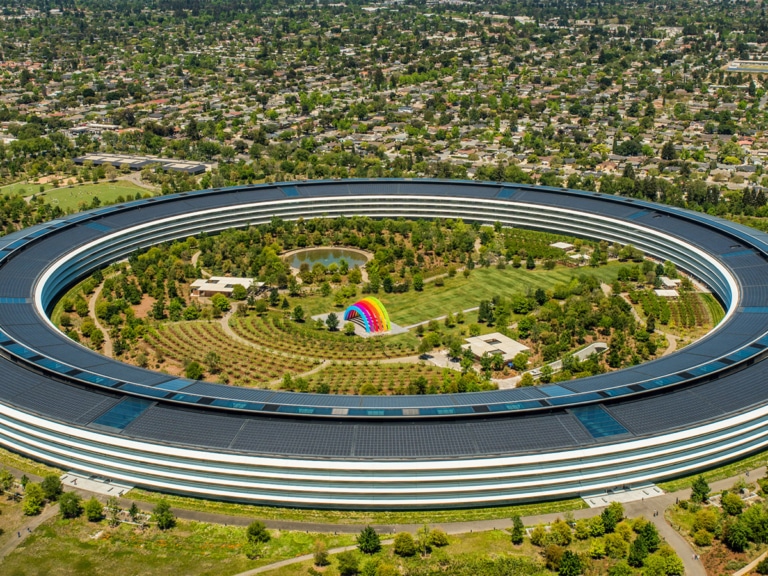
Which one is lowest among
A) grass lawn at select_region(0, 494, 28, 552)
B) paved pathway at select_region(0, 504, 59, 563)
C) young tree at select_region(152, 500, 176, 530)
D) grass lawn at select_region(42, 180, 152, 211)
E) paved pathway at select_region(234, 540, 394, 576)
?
grass lawn at select_region(42, 180, 152, 211)

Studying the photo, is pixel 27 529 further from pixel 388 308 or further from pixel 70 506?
pixel 388 308

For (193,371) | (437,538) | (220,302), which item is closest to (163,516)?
(437,538)

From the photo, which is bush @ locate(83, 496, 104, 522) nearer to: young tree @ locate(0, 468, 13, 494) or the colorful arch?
young tree @ locate(0, 468, 13, 494)

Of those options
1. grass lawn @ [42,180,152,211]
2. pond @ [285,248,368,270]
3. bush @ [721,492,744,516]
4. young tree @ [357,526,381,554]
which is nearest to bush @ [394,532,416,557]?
young tree @ [357,526,381,554]

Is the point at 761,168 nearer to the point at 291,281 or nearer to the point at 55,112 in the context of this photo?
the point at 291,281

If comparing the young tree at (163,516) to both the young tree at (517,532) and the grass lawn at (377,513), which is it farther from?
the young tree at (517,532)

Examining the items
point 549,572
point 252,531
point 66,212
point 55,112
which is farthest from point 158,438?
point 55,112
